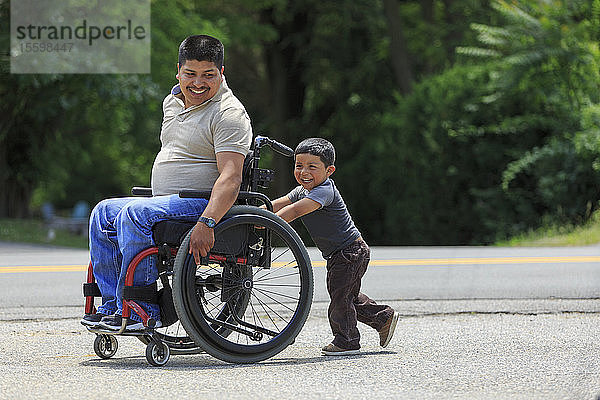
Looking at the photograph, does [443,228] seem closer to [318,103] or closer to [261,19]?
[318,103]

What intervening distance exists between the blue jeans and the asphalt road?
0.36m

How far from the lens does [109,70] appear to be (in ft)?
60.6

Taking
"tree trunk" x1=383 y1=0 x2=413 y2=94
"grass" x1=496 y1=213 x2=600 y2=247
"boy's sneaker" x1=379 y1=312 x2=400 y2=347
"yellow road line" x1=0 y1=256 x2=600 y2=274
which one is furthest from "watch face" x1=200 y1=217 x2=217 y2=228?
"tree trunk" x1=383 y1=0 x2=413 y2=94

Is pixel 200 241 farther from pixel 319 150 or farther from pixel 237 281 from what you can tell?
pixel 319 150

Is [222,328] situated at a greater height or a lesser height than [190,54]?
lesser

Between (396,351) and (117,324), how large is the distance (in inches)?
60.9

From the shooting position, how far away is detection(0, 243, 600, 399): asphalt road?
435 centimetres

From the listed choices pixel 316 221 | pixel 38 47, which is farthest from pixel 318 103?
pixel 316 221

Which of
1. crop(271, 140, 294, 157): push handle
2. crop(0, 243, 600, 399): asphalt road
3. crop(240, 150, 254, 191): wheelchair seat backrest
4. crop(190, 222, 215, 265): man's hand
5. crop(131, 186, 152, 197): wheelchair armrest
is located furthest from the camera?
crop(131, 186, 152, 197): wheelchair armrest

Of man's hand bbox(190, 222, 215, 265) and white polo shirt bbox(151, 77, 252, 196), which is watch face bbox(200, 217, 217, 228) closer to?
man's hand bbox(190, 222, 215, 265)

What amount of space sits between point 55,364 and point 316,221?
1.56 meters

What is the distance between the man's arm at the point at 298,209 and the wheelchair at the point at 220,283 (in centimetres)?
8

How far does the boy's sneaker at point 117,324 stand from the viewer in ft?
16.0

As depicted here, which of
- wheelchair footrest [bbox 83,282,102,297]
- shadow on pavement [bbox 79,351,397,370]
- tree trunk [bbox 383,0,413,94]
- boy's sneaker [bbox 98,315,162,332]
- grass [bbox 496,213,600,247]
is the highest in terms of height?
tree trunk [bbox 383,0,413,94]
